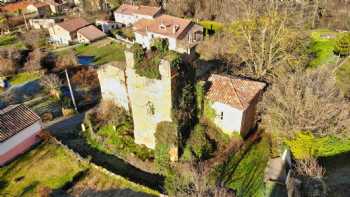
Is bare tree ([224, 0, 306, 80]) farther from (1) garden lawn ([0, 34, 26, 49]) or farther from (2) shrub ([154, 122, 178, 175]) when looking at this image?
(1) garden lawn ([0, 34, 26, 49])

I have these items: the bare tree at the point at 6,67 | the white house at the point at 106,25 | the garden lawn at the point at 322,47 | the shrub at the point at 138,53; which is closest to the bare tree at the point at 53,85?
the bare tree at the point at 6,67

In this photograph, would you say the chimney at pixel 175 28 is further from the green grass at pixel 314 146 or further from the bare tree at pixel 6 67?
the green grass at pixel 314 146

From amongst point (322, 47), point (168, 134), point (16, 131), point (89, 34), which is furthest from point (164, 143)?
point (89, 34)

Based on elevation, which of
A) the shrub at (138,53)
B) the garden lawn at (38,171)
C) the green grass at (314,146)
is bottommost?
the garden lawn at (38,171)

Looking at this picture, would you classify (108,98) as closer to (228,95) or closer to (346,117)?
(228,95)

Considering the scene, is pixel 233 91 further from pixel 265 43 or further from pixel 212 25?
pixel 212 25

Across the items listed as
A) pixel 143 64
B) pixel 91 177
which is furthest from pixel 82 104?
pixel 143 64

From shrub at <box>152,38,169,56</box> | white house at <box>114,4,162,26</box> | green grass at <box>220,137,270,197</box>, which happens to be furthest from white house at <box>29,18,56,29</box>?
green grass at <box>220,137,270,197</box>
